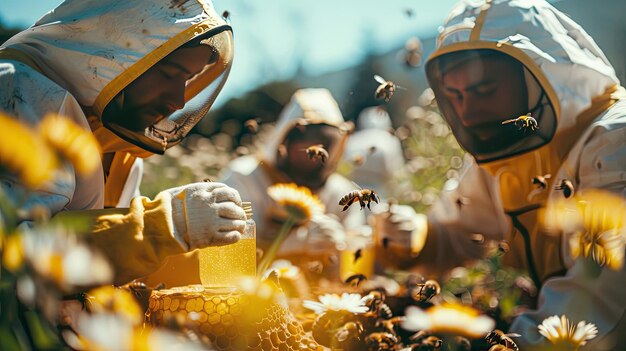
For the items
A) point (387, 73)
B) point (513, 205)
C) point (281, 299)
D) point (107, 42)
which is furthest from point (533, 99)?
point (387, 73)

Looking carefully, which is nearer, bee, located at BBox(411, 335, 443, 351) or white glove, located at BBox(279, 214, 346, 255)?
bee, located at BBox(411, 335, 443, 351)

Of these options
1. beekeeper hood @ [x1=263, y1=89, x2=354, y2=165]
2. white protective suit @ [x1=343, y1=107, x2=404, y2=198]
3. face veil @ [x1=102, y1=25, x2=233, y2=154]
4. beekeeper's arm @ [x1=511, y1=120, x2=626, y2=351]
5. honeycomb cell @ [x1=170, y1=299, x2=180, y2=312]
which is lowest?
white protective suit @ [x1=343, y1=107, x2=404, y2=198]

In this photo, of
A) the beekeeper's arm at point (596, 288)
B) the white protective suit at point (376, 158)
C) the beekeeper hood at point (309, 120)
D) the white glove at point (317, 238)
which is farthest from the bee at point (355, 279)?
the white protective suit at point (376, 158)

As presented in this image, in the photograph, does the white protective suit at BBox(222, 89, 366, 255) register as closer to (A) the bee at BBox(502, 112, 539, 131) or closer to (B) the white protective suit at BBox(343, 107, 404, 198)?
(B) the white protective suit at BBox(343, 107, 404, 198)

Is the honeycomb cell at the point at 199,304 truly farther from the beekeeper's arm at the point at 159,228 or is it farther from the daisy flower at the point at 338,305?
the daisy flower at the point at 338,305

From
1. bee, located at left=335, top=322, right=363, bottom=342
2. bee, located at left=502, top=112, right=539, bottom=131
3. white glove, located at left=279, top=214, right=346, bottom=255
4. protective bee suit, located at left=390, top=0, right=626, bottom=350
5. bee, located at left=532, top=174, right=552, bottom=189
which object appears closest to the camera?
bee, located at left=335, top=322, right=363, bottom=342

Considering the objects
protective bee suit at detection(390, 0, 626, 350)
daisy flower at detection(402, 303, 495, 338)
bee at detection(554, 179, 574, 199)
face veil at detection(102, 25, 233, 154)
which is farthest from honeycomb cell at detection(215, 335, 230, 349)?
bee at detection(554, 179, 574, 199)

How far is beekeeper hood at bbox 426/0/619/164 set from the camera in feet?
8.38

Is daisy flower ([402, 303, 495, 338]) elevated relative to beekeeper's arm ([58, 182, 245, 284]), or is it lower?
lower

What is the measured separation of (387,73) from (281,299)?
11134 mm

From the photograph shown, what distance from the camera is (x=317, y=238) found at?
179 inches

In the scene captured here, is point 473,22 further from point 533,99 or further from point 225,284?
point 225,284

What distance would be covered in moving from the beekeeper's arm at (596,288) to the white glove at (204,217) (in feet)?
3.86

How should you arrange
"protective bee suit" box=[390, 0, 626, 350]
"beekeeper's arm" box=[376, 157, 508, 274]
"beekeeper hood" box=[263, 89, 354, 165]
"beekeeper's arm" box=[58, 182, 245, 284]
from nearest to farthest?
"beekeeper's arm" box=[58, 182, 245, 284]
"protective bee suit" box=[390, 0, 626, 350]
"beekeeper's arm" box=[376, 157, 508, 274]
"beekeeper hood" box=[263, 89, 354, 165]
